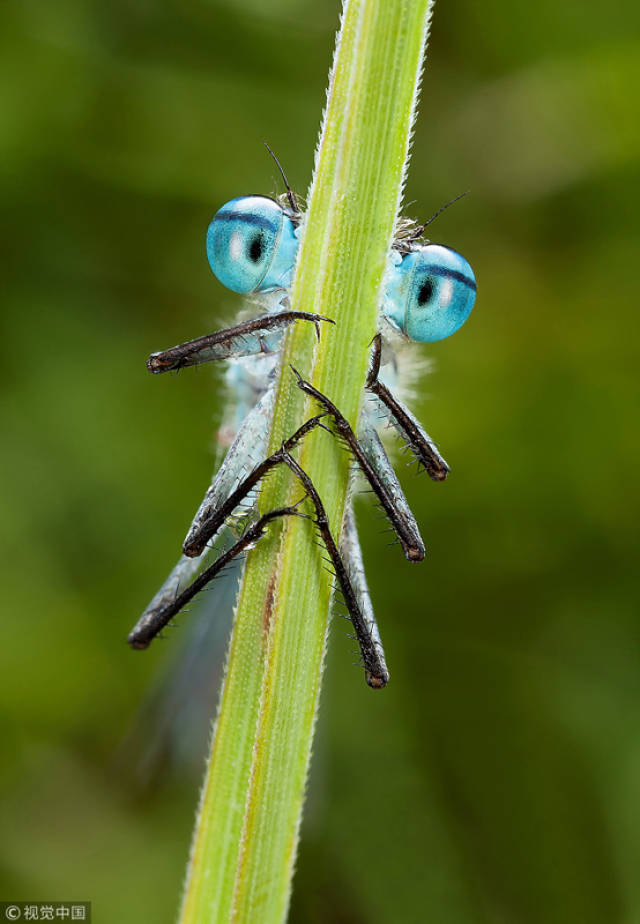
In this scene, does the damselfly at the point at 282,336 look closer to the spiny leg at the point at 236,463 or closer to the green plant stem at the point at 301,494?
the spiny leg at the point at 236,463

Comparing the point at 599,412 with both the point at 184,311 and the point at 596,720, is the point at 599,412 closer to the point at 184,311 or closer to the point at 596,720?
the point at 596,720

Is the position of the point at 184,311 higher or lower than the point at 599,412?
higher

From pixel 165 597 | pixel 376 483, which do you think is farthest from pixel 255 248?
pixel 165 597

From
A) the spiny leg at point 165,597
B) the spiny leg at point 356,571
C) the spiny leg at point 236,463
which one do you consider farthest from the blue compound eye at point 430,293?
the spiny leg at point 165,597

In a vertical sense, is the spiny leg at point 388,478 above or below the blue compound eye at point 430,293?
below

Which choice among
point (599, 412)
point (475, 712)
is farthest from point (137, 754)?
point (599, 412)

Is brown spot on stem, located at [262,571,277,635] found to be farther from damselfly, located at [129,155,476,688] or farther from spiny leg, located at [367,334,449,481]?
spiny leg, located at [367,334,449,481]
